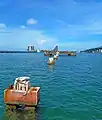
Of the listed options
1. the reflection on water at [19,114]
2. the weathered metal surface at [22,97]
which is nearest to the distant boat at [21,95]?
the weathered metal surface at [22,97]

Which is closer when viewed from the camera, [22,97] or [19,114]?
[19,114]

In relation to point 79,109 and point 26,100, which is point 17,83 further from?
point 79,109

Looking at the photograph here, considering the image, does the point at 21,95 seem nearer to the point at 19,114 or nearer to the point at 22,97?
the point at 22,97

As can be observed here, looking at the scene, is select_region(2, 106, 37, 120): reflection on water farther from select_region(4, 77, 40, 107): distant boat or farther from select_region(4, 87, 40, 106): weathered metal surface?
select_region(4, 87, 40, 106): weathered metal surface

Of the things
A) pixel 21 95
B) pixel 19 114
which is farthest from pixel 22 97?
pixel 19 114

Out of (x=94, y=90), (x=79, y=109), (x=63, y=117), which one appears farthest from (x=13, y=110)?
(x=94, y=90)

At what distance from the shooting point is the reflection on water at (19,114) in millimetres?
27688

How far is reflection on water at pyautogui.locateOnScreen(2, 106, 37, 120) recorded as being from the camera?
90.8 feet

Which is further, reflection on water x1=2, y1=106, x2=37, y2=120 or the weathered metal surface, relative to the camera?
the weathered metal surface

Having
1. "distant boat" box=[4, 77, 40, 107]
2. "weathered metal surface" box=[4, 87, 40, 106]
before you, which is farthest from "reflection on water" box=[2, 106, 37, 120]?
"weathered metal surface" box=[4, 87, 40, 106]

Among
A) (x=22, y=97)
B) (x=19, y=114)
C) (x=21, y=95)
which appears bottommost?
(x=19, y=114)

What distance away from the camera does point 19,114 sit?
28625mm

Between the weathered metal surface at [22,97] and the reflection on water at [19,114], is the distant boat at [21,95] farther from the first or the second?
the reflection on water at [19,114]

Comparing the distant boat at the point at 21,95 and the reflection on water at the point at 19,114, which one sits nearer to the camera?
the reflection on water at the point at 19,114
